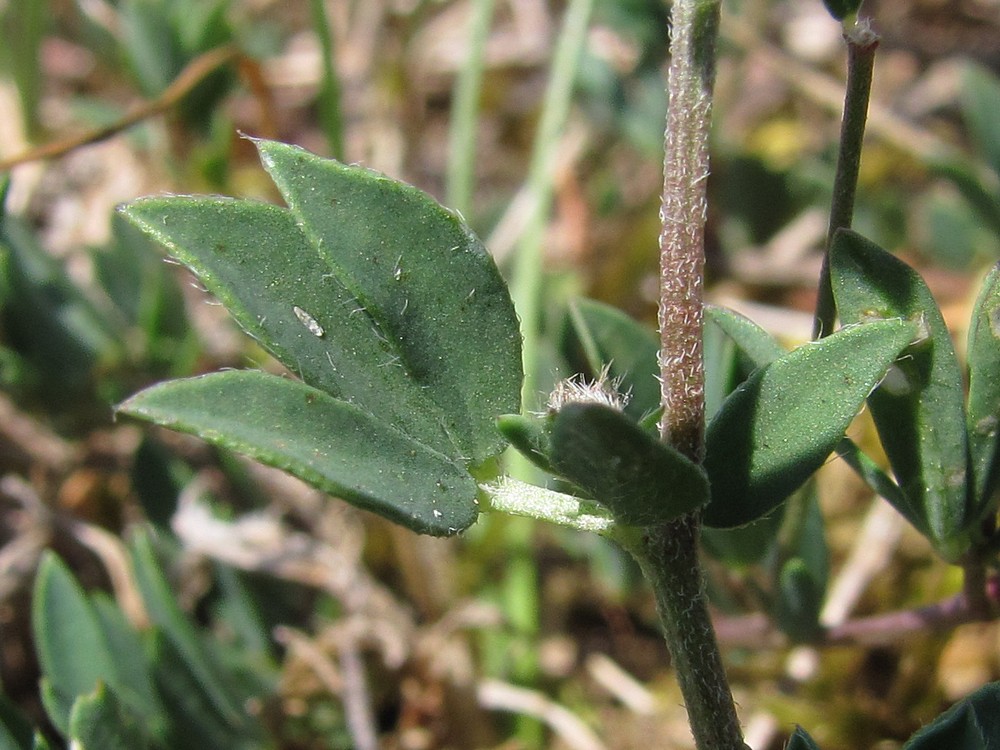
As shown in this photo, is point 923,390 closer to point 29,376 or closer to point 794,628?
point 794,628

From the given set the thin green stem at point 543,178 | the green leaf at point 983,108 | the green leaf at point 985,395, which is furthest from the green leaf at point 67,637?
the green leaf at point 983,108

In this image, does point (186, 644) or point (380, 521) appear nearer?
point (186, 644)

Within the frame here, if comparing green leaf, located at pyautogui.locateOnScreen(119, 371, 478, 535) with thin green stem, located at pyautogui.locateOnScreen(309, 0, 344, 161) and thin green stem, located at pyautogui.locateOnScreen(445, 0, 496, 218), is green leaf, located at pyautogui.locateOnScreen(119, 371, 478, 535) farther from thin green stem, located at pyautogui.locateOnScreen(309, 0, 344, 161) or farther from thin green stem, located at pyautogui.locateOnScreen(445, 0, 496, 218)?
thin green stem, located at pyautogui.locateOnScreen(445, 0, 496, 218)

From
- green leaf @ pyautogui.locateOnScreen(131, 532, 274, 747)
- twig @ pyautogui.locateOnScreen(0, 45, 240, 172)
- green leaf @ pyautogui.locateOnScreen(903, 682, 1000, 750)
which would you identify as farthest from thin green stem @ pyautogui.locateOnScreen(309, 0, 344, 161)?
green leaf @ pyautogui.locateOnScreen(903, 682, 1000, 750)

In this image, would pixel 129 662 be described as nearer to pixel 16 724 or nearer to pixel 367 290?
pixel 16 724

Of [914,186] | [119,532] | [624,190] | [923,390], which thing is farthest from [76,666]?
[914,186]

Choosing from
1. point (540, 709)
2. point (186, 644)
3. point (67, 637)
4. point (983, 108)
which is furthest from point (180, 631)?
point (983, 108)

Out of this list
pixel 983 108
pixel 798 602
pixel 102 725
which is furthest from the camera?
pixel 983 108
